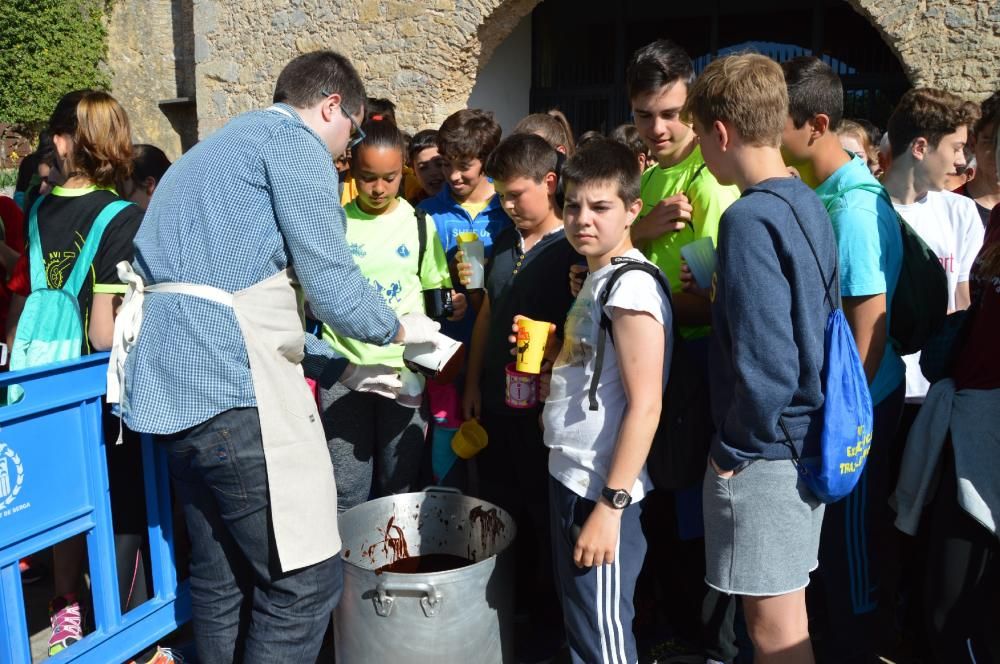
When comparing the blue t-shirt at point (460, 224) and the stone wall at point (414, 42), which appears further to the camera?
the stone wall at point (414, 42)

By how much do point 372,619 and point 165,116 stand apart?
13.1 m

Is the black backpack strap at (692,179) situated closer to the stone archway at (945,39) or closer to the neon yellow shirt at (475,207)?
the neon yellow shirt at (475,207)

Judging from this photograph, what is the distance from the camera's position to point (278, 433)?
1936mm

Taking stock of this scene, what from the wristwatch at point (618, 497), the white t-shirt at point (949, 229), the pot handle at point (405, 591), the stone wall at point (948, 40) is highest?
the stone wall at point (948, 40)

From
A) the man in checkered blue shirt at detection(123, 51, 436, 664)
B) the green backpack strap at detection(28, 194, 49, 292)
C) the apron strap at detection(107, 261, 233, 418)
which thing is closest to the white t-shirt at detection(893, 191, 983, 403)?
the man in checkered blue shirt at detection(123, 51, 436, 664)

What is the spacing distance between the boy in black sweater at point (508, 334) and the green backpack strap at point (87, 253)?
1.17 m

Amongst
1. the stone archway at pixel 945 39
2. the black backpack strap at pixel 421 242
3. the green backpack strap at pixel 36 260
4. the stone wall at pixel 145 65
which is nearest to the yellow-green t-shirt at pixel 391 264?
the black backpack strap at pixel 421 242

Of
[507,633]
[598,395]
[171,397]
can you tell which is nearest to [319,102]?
[171,397]

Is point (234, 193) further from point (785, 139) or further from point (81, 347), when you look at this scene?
point (785, 139)

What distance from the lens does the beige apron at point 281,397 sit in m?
1.91

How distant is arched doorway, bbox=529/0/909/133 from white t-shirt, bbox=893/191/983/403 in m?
5.18

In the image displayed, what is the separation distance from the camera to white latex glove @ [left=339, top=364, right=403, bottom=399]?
258 cm

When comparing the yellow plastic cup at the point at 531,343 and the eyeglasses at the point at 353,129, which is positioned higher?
the eyeglasses at the point at 353,129

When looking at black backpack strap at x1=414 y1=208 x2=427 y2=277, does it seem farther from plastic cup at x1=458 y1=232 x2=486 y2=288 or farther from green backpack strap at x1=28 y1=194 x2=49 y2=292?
green backpack strap at x1=28 y1=194 x2=49 y2=292
